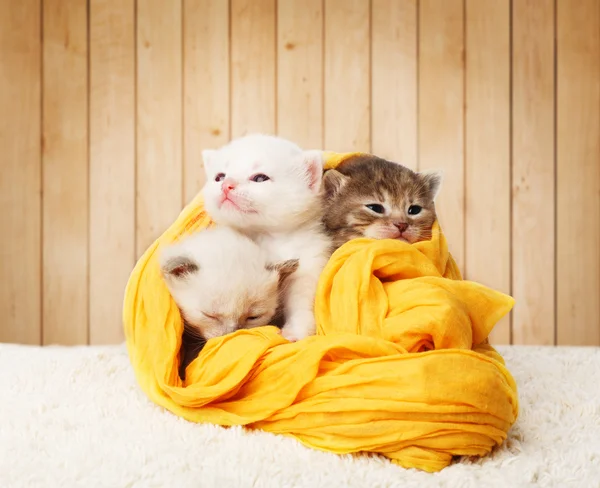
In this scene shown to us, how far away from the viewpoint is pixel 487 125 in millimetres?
2275

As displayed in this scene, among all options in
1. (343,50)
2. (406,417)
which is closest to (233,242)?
(406,417)

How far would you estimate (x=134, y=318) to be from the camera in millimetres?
1134

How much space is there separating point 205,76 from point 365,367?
1.55 m

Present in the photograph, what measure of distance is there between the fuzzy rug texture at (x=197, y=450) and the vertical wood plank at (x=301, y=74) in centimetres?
116

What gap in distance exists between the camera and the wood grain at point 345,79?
225 centimetres

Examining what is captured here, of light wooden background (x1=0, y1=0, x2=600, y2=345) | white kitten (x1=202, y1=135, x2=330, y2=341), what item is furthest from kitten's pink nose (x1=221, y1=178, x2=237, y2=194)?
light wooden background (x1=0, y1=0, x2=600, y2=345)

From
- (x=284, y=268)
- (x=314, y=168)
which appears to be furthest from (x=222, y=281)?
(x=314, y=168)

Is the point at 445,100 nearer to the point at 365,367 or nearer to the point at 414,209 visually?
the point at 414,209

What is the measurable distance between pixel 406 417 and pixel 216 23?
1718 mm

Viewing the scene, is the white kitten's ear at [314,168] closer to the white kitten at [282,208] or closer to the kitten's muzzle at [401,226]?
the white kitten at [282,208]

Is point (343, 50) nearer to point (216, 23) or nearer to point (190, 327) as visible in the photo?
point (216, 23)

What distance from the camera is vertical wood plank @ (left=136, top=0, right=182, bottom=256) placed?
7.43 feet

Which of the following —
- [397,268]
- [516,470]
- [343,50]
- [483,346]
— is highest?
[343,50]

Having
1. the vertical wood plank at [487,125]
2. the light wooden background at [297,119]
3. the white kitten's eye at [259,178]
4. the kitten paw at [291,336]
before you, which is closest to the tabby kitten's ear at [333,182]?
the white kitten's eye at [259,178]
